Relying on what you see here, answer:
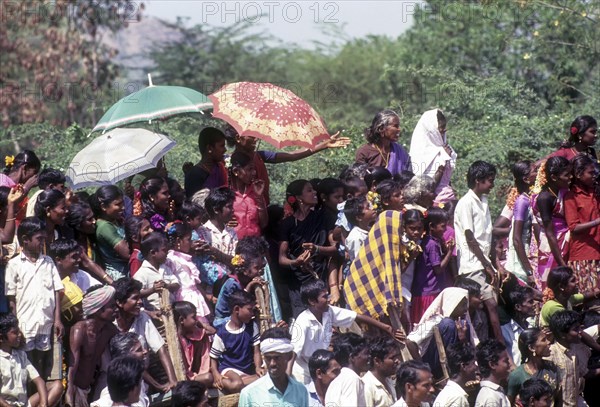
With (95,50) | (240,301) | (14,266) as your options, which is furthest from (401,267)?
(95,50)

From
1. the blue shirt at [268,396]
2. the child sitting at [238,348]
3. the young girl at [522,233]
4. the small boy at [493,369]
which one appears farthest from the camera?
the young girl at [522,233]

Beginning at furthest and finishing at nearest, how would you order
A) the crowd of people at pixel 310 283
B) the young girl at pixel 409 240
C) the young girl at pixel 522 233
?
the young girl at pixel 522 233 → the young girl at pixel 409 240 → the crowd of people at pixel 310 283

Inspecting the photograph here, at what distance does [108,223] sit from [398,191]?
98.2 inches

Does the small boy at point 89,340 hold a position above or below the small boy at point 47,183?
below

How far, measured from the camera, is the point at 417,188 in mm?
10688

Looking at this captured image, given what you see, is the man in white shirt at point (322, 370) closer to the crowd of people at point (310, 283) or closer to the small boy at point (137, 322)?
the crowd of people at point (310, 283)

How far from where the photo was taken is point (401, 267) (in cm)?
1022

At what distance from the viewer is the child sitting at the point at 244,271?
9.58 m

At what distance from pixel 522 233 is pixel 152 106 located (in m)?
3.57

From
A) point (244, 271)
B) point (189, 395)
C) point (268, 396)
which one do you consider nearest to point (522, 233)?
point (244, 271)

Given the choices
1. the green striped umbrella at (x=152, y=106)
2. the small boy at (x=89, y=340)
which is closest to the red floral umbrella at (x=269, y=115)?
the green striped umbrella at (x=152, y=106)

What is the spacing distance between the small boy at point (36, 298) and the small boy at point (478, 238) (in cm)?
361

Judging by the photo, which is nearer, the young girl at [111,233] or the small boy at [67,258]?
the small boy at [67,258]

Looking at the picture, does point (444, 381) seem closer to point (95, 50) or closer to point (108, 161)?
point (108, 161)
